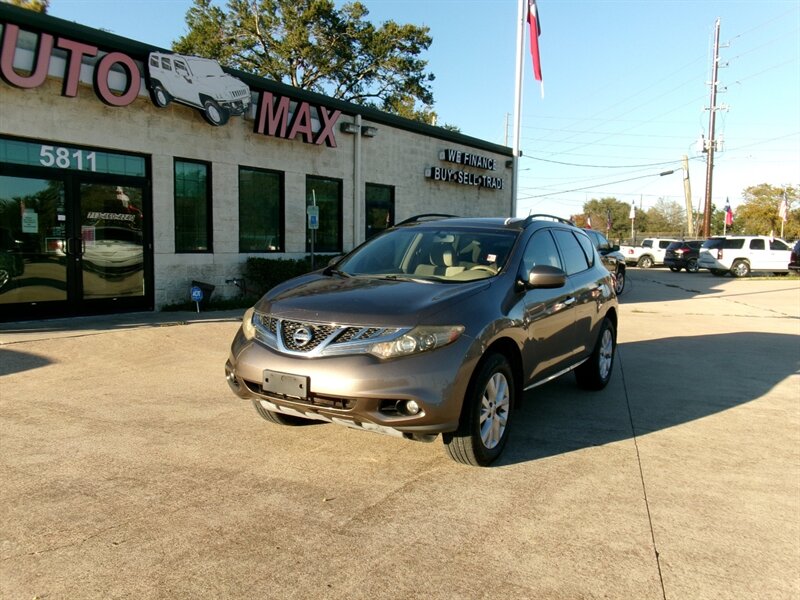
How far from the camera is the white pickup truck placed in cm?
3650

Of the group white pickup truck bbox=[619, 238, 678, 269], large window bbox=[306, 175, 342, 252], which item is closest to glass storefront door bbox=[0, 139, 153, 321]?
large window bbox=[306, 175, 342, 252]

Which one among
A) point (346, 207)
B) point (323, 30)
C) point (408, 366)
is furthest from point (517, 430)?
point (323, 30)

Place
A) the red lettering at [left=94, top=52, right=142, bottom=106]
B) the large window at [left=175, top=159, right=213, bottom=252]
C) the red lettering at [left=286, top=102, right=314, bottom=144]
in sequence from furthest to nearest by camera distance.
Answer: the red lettering at [left=286, top=102, right=314, bottom=144]
the large window at [left=175, top=159, right=213, bottom=252]
the red lettering at [left=94, top=52, right=142, bottom=106]

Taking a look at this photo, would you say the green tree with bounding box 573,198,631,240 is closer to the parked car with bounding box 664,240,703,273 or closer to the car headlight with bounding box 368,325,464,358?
the parked car with bounding box 664,240,703,273

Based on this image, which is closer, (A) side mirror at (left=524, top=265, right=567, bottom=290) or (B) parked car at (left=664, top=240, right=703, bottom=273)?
(A) side mirror at (left=524, top=265, right=567, bottom=290)

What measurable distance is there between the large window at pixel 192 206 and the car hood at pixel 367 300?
8025 millimetres

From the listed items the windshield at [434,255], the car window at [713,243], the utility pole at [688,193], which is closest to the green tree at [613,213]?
the utility pole at [688,193]

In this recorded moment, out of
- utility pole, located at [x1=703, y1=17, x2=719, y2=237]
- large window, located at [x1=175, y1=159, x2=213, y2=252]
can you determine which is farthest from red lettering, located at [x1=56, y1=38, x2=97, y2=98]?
utility pole, located at [x1=703, y1=17, x2=719, y2=237]

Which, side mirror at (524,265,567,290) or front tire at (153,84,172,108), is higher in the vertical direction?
front tire at (153,84,172,108)

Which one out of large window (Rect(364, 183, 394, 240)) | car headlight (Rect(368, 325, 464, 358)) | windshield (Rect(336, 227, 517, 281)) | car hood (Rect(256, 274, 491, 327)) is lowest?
car headlight (Rect(368, 325, 464, 358))

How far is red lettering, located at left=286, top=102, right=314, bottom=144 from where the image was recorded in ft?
45.0

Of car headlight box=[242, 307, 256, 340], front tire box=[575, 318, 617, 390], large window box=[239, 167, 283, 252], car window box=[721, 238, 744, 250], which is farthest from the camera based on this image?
car window box=[721, 238, 744, 250]

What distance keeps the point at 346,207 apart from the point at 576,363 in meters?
10.9

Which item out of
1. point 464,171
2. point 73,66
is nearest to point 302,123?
point 73,66
